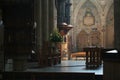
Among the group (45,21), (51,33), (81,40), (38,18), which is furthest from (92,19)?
A: (38,18)

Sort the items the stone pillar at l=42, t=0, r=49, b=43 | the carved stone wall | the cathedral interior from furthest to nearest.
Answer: the carved stone wall, the stone pillar at l=42, t=0, r=49, b=43, the cathedral interior

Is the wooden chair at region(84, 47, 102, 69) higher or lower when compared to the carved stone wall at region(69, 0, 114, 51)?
lower

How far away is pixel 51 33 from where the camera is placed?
16.1m

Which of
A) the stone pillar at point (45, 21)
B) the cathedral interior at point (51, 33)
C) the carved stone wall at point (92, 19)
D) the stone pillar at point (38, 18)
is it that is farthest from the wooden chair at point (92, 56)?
the carved stone wall at point (92, 19)

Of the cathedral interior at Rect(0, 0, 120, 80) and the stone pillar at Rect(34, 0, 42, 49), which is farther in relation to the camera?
the stone pillar at Rect(34, 0, 42, 49)

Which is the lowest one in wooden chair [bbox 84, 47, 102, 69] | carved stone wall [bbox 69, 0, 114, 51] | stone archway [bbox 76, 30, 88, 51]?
wooden chair [bbox 84, 47, 102, 69]

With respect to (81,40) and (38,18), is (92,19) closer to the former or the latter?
(81,40)

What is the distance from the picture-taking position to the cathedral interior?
24.6 ft

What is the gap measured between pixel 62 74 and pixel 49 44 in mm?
6733

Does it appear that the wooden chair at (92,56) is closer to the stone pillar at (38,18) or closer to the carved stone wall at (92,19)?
the stone pillar at (38,18)

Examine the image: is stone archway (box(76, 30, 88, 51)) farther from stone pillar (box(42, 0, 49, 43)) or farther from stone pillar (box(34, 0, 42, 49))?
stone pillar (box(34, 0, 42, 49))

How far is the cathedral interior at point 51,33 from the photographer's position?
295 inches

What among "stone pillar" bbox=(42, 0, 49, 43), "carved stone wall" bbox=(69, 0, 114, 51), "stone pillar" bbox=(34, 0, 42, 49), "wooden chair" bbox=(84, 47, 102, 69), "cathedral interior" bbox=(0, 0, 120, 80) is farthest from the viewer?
"carved stone wall" bbox=(69, 0, 114, 51)

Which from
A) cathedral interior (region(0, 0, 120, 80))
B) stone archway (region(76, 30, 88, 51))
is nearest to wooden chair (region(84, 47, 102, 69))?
cathedral interior (region(0, 0, 120, 80))
